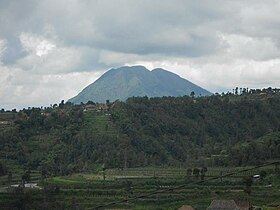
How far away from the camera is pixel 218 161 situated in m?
79.3

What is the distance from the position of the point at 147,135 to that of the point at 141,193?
4344 cm

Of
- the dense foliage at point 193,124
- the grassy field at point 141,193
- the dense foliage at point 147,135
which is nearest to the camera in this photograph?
the grassy field at point 141,193

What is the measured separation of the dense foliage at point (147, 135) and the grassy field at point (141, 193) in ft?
33.3

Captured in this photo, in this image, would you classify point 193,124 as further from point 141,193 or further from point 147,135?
point 141,193

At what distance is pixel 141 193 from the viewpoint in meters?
56.0

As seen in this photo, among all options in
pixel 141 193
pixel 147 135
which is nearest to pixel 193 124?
pixel 147 135

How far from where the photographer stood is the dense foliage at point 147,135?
273 ft

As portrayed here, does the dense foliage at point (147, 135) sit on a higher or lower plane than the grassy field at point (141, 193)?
higher

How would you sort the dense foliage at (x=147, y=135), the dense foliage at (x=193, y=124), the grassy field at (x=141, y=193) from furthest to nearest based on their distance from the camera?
the dense foliage at (x=193, y=124), the dense foliage at (x=147, y=135), the grassy field at (x=141, y=193)

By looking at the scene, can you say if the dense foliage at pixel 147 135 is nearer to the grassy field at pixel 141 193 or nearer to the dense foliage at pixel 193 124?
the dense foliage at pixel 193 124

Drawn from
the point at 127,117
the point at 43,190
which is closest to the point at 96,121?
the point at 127,117

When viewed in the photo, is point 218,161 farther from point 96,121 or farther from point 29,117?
point 29,117

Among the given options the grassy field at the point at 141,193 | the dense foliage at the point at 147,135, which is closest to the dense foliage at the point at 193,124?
the dense foliage at the point at 147,135

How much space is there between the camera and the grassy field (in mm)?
51438
